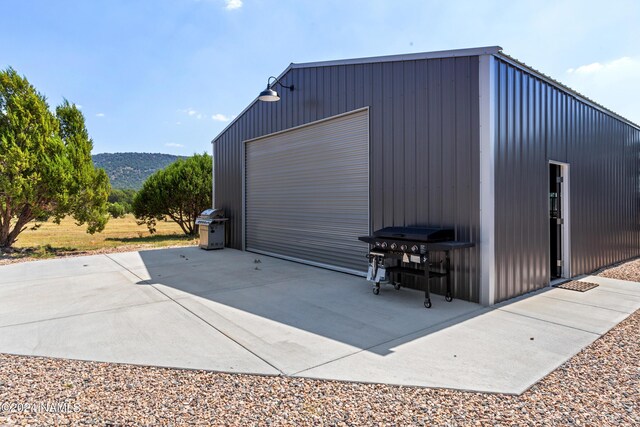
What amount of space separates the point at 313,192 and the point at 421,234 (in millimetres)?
3388

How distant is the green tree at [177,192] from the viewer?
14344mm

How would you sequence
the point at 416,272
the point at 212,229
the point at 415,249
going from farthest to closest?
1. the point at 212,229
2. the point at 416,272
3. the point at 415,249

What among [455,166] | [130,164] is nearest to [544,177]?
[455,166]

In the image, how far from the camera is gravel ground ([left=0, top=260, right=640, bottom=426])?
2014 mm

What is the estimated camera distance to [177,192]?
14.3 metres

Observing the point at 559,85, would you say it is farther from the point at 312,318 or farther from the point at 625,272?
the point at 312,318

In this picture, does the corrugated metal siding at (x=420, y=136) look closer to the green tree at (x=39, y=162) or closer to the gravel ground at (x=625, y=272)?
the gravel ground at (x=625, y=272)

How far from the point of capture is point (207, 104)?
386 inches

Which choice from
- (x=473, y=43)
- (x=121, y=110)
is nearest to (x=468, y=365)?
(x=473, y=43)

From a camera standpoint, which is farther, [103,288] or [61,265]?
[61,265]

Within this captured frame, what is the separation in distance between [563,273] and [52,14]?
1088 cm

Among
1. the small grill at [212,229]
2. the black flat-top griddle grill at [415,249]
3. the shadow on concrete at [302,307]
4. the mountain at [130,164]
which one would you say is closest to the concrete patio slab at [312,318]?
the shadow on concrete at [302,307]

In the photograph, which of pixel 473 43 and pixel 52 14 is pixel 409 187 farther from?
pixel 52 14

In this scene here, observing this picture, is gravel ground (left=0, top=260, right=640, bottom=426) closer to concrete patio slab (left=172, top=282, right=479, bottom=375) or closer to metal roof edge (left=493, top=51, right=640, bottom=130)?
concrete patio slab (left=172, top=282, right=479, bottom=375)
